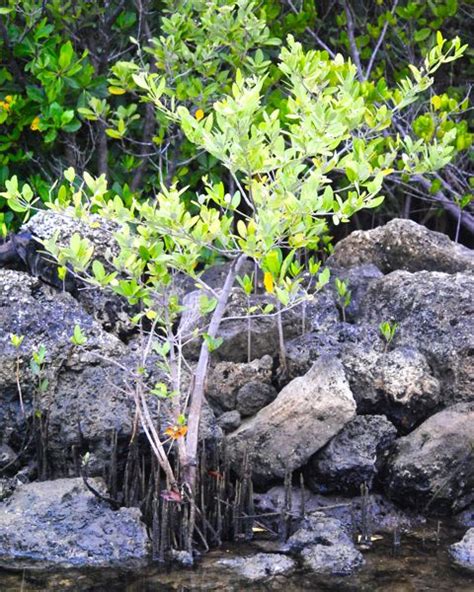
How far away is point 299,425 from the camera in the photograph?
5.32 meters

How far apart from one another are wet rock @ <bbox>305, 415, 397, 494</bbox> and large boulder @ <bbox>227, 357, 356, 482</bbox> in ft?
0.33

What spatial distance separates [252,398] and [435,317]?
1122mm

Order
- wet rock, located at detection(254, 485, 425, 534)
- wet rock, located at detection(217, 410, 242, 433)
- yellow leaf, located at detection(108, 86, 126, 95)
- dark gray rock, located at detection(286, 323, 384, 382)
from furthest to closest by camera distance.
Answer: yellow leaf, located at detection(108, 86, 126, 95), dark gray rock, located at detection(286, 323, 384, 382), wet rock, located at detection(217, 410, 242, 433), wet rock, located at detection(254, 485, 425, 534)

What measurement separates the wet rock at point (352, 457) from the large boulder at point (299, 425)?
0.33 ft

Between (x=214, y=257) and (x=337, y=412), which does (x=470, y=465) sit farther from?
(x=214, y=257)

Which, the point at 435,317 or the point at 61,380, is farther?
the point at 435,317

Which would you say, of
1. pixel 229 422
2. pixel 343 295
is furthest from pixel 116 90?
pixel 229 422

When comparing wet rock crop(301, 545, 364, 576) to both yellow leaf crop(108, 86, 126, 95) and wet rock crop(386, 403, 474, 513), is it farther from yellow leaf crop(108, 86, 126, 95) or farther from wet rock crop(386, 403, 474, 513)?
yellow leaf crop(108, 86, 126, 95)

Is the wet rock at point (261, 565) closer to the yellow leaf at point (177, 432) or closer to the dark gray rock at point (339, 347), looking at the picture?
the yellow leaf at point (177, 432)

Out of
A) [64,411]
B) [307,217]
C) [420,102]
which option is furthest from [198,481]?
[420,102]

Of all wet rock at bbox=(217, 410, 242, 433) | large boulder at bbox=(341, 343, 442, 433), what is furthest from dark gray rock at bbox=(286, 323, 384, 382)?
wet rock at bbox=(217, 410, 242, 433)

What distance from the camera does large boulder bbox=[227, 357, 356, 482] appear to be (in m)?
5.29

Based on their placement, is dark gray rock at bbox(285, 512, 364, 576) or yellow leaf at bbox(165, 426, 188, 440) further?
yellow leaf at bbox(165, 426, 188, 440)

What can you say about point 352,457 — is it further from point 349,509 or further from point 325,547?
point 325,547
